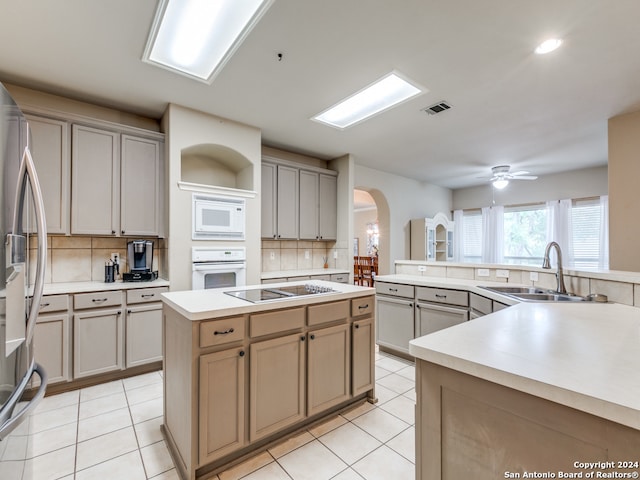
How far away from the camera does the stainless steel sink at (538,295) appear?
210cm

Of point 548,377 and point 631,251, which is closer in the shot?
point 548,377

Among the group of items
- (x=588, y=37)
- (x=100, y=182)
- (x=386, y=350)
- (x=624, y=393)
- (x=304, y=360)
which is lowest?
(x=386, y=350)

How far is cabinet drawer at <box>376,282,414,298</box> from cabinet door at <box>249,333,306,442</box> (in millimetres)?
1653

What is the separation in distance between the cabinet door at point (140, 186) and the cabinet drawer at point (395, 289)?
260 centimetres

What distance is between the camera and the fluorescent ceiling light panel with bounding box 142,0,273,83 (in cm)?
187

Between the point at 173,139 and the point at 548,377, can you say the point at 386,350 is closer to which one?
the point at 548,377

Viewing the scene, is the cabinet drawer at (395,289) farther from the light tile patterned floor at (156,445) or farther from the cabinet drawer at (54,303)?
the cabinet drawer at (54,303)

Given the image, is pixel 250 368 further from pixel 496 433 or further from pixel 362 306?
pixel 496 433

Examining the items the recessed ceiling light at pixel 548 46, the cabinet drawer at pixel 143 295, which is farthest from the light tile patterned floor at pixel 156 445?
the recessed ceiling light at pixel 548 46

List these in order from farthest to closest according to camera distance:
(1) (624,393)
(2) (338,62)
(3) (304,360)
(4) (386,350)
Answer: (4) (386,350) → (2) (338,62) → (3) (304,360) → (1) (624,393)

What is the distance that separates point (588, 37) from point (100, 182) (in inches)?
167

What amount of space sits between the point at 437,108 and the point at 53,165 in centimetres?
381

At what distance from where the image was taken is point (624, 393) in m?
0.69

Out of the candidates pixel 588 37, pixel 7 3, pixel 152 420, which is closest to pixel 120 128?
pixel 7 3
